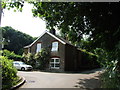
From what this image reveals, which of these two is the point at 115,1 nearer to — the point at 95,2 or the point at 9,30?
the point at 95,2

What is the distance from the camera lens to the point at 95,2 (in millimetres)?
7133

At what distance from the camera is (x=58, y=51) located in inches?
935

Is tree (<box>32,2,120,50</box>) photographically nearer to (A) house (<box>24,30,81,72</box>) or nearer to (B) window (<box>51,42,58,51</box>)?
(A) house (<box>24,30,81,72</box>)

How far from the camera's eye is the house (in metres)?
23.1

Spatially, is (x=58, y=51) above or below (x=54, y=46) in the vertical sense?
below

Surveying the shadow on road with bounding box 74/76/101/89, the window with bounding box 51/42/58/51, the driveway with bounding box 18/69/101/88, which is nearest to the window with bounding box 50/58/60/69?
the window with bounding box 51/42/58/51

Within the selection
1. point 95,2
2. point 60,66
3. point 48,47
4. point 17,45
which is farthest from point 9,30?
point 95,2

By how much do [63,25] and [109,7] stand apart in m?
3.56

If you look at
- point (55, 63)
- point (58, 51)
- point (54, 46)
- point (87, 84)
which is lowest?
point (87, 84)

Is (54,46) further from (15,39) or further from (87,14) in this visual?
(15,39)

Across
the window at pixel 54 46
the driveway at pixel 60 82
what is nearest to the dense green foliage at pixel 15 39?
the window at pixel 54 46

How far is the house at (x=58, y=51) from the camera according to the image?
23062mm

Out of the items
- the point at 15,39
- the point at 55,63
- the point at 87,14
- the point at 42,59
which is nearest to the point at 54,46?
the point at 55,63

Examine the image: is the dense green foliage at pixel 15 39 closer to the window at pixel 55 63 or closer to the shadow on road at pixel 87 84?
the window at pixel 55 63
